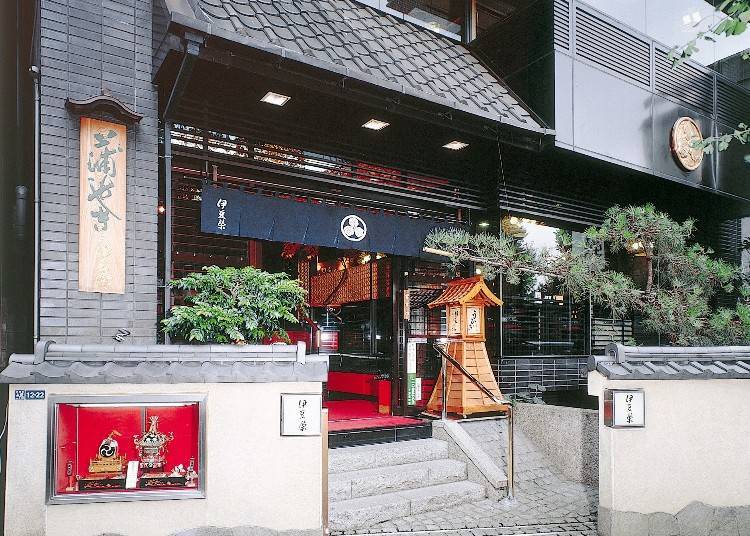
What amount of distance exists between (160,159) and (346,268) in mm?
5228

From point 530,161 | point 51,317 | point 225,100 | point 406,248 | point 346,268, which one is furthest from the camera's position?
point 346,268

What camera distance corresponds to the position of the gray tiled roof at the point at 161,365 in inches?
195

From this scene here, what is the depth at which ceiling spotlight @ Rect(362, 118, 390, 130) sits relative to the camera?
8.97 m

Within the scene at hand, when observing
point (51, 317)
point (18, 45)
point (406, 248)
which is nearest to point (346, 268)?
point (406, 248)

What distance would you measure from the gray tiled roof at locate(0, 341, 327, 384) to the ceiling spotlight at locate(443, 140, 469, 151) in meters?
5.63

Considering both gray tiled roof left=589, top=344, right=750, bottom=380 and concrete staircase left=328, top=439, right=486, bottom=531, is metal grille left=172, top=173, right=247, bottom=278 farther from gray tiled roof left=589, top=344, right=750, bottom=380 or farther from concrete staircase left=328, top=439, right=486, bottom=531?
gray tiled roof left=589, top=344, right=750, bottom=380

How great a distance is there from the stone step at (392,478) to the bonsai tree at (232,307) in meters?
2.13

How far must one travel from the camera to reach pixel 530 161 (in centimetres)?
1109

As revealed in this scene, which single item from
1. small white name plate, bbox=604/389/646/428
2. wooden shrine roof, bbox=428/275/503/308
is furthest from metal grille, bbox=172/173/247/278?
small white name plate, bbox=604/389/646/428

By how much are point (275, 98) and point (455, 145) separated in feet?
11.4

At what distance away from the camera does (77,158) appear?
7.13m

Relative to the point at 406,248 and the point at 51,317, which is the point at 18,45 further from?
the point at 406,248

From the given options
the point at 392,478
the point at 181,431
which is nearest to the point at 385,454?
the point at 392,478

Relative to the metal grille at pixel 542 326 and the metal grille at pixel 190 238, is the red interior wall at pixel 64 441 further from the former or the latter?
the metal grille at pixel 542 326
